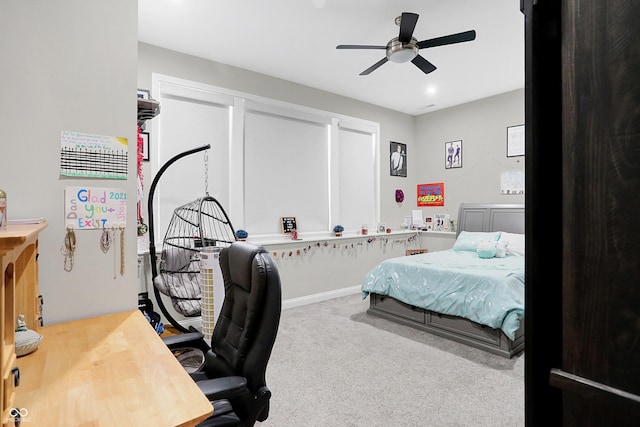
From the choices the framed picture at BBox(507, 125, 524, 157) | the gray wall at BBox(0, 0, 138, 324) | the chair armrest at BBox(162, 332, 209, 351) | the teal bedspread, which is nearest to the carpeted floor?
the teal bedspread

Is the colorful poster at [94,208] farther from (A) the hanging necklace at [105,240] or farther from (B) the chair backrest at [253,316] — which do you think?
(B) the chair backrest at [253,316]

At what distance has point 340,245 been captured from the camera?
4754 mm

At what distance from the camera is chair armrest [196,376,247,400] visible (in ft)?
3.95

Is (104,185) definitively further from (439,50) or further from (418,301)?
(439,50)

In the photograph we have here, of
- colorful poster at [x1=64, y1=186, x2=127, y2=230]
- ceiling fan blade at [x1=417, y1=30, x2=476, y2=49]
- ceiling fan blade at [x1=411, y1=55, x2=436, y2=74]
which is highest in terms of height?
ceiling fan blade at [x1=411, y1=55, x2=436, y2=74]

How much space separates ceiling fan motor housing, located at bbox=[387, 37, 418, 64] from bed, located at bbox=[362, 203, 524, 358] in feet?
6.64

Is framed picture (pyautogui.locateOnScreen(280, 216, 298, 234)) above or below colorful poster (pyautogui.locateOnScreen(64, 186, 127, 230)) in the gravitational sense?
below

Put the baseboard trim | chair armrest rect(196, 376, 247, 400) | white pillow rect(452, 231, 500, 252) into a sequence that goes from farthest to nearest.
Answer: white pillow rect(452, 231, 500, 252) → the baseboard trim → chair armrest rect(196, 376, 247, 400)

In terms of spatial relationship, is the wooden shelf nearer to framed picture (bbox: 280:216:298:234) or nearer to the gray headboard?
framed picture (bbox: 280:216:298:234)

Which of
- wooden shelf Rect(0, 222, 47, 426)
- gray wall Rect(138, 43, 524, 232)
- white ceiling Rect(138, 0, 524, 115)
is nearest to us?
wooden shelf Rect(0, 222, 47, 426)

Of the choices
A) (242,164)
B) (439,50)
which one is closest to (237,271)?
(242,164)

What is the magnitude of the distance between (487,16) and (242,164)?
2.79m

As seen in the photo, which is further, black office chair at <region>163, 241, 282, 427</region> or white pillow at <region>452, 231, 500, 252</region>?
white pillow at <region>452, 231, 500, 252</region>

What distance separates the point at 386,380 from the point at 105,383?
6.31 ft
